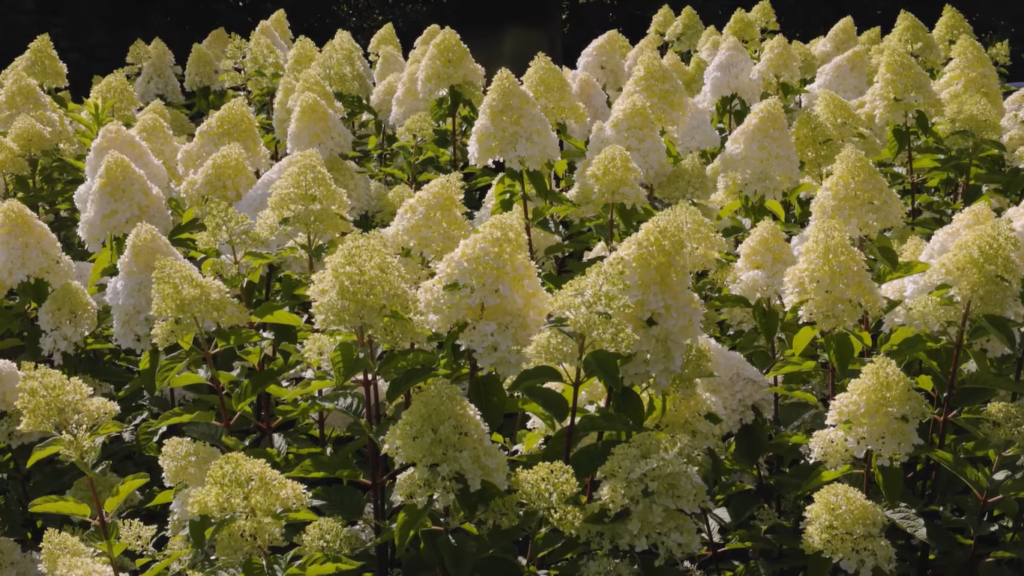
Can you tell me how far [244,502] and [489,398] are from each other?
0.68m

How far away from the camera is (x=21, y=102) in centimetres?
513

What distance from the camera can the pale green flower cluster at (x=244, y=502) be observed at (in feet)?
7.90

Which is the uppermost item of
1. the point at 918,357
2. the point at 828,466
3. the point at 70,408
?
the point at 70,408

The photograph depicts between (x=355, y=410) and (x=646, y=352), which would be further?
(x=355, y=410)

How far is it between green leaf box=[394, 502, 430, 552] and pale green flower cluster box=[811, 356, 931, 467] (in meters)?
1.06

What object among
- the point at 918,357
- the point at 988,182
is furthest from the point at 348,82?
the point at 918,357

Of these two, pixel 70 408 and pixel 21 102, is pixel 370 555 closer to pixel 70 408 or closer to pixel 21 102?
pixel 70 408

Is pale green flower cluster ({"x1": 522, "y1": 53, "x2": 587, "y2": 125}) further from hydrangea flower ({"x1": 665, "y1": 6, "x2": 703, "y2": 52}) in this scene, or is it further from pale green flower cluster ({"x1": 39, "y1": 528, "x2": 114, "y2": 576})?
hydrangea flower ({"x1": 665, "y1": 6, "x2": 703, "y2": 52})

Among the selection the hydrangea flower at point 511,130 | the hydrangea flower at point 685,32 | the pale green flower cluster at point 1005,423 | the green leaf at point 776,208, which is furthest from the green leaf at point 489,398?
the hydrangea flower at point 685,32

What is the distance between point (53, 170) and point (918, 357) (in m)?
3.62

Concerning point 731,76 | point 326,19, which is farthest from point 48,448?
point 326,19

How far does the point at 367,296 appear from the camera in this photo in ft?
8.46

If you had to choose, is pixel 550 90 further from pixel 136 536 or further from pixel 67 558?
pixel 67 558

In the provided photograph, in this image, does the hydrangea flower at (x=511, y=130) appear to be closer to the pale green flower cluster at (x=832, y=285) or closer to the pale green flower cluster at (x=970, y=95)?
the pale green flower cluster at (x=832, y=285)
